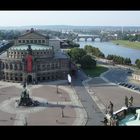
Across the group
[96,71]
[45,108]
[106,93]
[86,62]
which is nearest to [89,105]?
[45,108]

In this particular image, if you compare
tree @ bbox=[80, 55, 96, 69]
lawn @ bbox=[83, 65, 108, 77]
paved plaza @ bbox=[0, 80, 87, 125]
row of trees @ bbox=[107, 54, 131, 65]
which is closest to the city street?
paved plaza @ bbox=[0, 80, 87, 125]

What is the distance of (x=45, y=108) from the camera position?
4247 cm

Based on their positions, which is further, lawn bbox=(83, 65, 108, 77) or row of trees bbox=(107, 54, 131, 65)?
row of trees bbox=(107, 54, 131, 65)

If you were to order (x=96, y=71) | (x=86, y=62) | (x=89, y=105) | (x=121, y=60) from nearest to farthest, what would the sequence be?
(x=89, y=105) → (x=96, y=71) → (x=86, y=62) → (x=121, y=60)

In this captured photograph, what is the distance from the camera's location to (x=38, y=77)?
6334 centimetres

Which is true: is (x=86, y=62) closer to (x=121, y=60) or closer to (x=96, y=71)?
(x=96, y=71)

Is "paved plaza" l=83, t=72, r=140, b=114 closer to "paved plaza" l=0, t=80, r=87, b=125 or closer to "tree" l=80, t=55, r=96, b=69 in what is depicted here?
"paved plaza" l=0, t=80, r=87, b=125

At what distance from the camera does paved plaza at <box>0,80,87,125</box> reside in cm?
3662

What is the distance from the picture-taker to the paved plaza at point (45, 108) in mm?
36625

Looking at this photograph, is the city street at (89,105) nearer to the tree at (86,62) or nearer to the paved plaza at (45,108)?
the paved plaza at (45,108)

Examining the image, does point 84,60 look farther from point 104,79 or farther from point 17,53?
point 17,53

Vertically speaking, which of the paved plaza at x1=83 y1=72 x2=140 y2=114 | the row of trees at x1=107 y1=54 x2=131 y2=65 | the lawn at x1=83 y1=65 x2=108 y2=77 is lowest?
the paved plaza at x1=83 y1=72 x2=140 y2=114

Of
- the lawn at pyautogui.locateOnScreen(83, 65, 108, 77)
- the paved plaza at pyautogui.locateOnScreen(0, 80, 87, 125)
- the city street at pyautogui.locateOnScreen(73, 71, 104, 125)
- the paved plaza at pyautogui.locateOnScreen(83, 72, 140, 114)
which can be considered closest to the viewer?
A: the paved plaza at pyautogui.locateOnScreen(0, 80, 87, 125)
